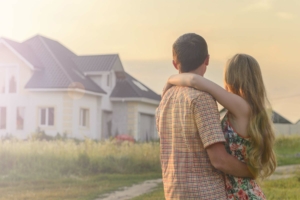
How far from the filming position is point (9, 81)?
68.4 ft

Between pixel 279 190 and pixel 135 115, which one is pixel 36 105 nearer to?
Answer: pixel 135 115

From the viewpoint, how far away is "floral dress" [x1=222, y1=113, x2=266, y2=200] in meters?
2.34

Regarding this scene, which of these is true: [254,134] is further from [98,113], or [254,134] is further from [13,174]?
[98,113]

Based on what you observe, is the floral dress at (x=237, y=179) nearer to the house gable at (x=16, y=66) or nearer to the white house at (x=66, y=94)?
the white house at (x=66, y=94)

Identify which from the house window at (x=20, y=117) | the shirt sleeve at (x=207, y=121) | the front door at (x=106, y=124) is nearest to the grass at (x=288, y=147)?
the front door at (x=106, y=124)

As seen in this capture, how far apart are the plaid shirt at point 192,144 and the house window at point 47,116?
17724 mm

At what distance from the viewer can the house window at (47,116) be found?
19.7 meters

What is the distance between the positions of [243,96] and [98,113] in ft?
64.0

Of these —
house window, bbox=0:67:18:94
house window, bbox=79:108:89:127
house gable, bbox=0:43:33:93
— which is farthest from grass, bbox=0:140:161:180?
house window, bbox=0:67:18:94

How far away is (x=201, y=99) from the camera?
88.0 inches

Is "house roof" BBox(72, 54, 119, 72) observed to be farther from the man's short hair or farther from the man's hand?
the man's hand

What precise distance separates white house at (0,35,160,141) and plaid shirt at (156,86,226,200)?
17172 mm

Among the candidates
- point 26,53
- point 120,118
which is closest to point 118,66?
point 120,118

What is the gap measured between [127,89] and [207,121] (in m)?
20.6
